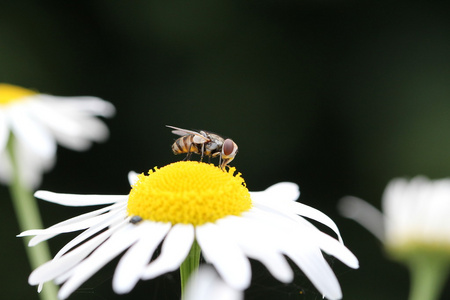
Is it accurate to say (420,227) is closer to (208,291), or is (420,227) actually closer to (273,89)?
(208,291)

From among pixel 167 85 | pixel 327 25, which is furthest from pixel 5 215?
pixel 327 25

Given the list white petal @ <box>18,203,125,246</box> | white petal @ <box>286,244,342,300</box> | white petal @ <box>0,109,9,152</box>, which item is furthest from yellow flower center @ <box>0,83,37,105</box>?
white petal @ <box>286,244,342,300</box>

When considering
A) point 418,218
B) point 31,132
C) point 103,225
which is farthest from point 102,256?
point 418,218

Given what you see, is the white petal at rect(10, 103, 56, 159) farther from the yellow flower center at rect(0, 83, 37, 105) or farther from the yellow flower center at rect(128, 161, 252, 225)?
the yellow flower center at rect(128, 161, 252, 225)

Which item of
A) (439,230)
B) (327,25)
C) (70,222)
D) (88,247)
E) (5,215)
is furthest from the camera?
(327,25)

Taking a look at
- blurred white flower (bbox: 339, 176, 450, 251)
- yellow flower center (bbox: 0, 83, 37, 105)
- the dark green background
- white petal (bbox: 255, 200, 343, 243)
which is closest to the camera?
white petal (bbox: 255, 200, 343, 243)

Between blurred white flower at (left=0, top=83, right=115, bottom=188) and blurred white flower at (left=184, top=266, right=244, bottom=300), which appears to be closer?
blurred white flower at (left=184, top=266, right=244, bottom=300)

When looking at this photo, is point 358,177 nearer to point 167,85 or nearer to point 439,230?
point 167,85

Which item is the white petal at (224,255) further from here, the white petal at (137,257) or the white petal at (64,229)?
the white petal at (64,229)
